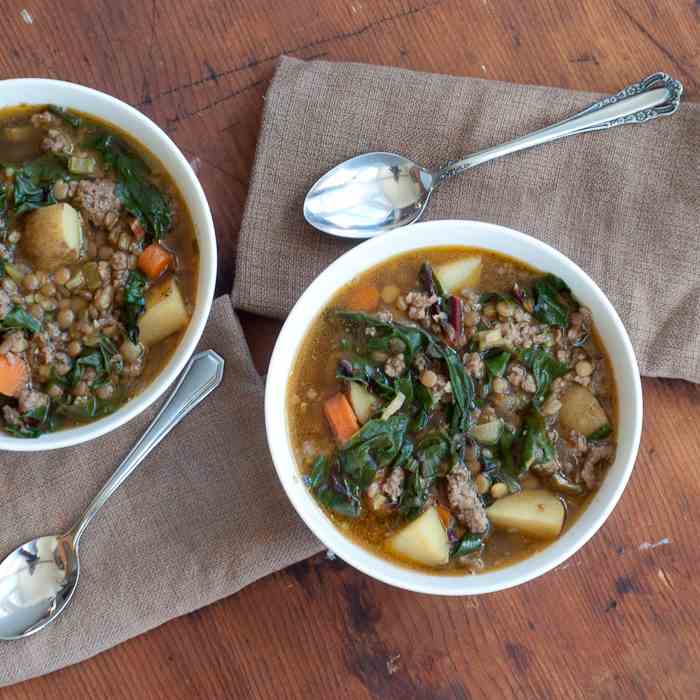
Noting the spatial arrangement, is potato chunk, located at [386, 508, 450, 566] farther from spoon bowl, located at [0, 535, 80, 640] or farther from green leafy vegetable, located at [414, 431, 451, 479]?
spoon bowl, located at [0, 535, 80, 640]

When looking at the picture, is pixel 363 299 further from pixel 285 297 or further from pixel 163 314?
pixel 163 314

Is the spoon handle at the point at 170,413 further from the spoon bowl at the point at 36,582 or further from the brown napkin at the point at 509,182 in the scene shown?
the brown napkin at the point at 509,182

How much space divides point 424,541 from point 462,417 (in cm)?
51

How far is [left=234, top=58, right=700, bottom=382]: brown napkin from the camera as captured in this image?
11.3ft

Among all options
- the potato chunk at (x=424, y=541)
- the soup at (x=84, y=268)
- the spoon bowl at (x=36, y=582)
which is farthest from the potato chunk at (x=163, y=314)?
the potato chunk at (x=424, y=541)

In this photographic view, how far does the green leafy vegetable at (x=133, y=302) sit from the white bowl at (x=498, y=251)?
616 millimetres

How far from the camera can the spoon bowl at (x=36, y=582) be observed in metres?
3.37

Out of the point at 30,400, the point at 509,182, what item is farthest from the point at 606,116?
the point at 30,400

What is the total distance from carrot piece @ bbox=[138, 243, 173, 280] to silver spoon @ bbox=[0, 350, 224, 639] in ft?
1.49

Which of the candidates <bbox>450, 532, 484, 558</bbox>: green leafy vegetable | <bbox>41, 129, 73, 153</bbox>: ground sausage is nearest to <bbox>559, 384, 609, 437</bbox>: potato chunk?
<bbox>450, 532, 484, 558</bbox>: green leafy vegetable

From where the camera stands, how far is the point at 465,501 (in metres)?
3.01

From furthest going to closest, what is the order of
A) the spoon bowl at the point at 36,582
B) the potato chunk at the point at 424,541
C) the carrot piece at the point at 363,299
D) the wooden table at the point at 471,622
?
the wooden table at the point at 471,622 < the spoon bowl at the point at 36,582 < the carrot piece at the point at 363,299 < the potato chunk at the point at 424,541

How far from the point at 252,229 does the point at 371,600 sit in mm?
1762

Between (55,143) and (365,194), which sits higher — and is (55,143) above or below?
above
